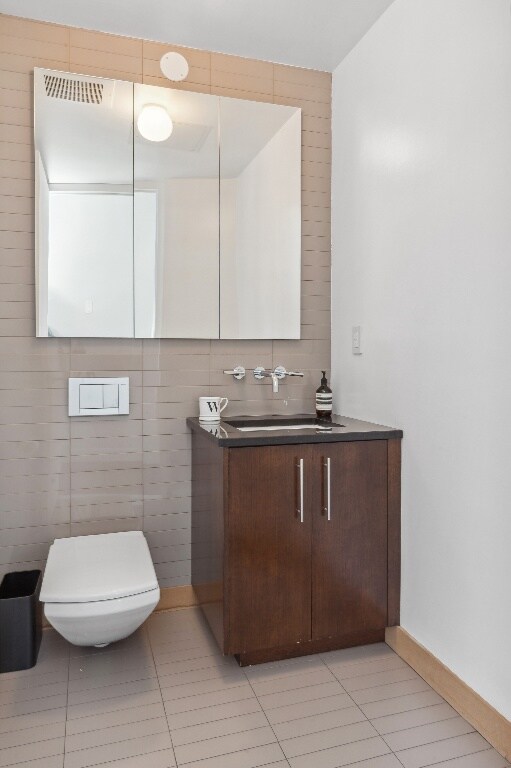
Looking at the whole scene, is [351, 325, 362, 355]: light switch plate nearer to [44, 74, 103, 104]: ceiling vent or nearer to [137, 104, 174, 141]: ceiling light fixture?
[137, 104, 174, 141]: ceiling light fixture

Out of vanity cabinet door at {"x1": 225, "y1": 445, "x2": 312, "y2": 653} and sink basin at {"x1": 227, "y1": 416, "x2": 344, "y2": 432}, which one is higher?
sink basin at {"x1": 227, "y1": 416, "x2": 344, "y2": 432}

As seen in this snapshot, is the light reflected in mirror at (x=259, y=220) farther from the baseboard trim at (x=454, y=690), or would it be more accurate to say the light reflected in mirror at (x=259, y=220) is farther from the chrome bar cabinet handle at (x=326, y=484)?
the baseboard trim at (x=454, y=690)

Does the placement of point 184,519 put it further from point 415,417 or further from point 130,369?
point 415,417

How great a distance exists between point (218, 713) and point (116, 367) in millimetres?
1385

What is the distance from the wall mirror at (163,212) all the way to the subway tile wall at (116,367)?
7 centimetres

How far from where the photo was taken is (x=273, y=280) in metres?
2.62

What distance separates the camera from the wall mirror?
2.32 meters

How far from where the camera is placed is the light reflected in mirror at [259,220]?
254cm

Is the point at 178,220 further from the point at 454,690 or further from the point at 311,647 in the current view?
the point at 454,690

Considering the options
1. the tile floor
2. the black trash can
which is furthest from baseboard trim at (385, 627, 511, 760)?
the black trash can

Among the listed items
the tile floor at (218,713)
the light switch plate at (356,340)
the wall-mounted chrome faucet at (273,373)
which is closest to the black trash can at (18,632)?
the tile floor at (218,713)

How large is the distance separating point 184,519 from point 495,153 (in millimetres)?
1880

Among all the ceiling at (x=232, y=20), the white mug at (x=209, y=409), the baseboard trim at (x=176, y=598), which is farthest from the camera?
the baseboard trim at (x=176, y=598)

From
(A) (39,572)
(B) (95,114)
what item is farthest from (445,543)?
(B) (95,114)
